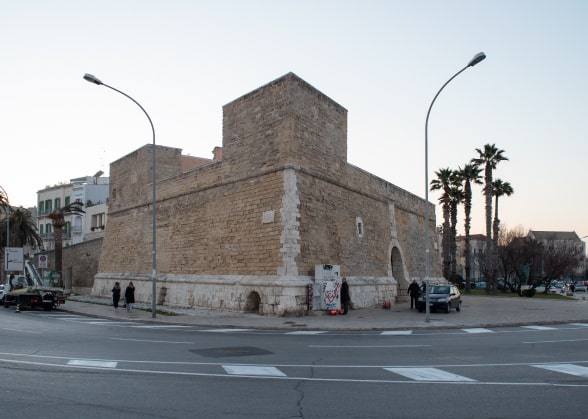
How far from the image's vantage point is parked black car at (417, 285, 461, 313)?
25.0 meters

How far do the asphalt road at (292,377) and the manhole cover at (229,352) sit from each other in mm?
25

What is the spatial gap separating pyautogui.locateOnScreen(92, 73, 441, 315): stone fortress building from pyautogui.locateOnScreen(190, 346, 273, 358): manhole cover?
9.64 m

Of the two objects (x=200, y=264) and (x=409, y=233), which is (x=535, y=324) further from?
(x=409, y=233)

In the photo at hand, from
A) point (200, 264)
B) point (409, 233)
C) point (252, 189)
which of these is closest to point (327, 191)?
point (252, 189)

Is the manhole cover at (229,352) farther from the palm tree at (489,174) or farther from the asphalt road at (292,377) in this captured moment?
the palm tree at (489,174)

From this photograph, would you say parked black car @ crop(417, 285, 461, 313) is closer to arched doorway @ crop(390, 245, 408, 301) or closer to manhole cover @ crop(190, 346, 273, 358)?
arched doorway @ crop(390, 245, 408, 301)

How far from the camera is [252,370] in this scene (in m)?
9.16

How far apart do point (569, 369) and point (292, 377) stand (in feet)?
16.2

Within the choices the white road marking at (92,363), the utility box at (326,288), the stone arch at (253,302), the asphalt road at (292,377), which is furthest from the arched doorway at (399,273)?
the white road marking at (92,363)

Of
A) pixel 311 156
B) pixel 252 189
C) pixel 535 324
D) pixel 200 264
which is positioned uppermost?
pixel 311 156

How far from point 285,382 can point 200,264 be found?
65.6 feet

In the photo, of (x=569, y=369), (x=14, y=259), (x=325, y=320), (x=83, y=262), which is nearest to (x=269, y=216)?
(x=325, y=320)

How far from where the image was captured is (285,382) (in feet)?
26.3

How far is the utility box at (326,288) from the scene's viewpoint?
896 inches
